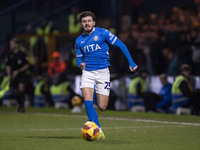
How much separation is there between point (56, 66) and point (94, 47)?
35.5 feet

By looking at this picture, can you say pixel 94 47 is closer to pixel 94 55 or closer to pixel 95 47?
→ pixel 95 47

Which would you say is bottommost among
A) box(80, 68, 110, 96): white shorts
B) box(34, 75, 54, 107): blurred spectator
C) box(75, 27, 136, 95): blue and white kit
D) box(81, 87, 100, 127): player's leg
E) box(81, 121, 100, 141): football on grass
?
box(34, 75, 54, 107): blurred spectator

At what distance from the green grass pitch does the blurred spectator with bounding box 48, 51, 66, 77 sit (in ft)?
20.2

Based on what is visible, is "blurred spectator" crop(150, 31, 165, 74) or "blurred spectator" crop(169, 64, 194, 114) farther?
"blurred spectator" crop(150, 31, 165, 74)

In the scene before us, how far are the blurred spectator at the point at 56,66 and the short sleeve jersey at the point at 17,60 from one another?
3697 mm

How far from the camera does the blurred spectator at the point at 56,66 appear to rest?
66.7ft

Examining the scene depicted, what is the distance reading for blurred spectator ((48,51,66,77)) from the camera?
66.7 ft

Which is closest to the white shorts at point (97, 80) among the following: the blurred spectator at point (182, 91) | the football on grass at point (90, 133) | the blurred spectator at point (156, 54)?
the football on grass at point (90, 133)

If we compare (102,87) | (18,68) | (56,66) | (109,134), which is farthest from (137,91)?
(102,87)

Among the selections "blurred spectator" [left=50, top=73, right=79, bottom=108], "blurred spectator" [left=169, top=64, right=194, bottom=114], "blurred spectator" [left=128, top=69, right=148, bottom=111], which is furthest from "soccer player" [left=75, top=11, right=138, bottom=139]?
"blurred spectator" [left=50, top=73, right=79, bottom=108]

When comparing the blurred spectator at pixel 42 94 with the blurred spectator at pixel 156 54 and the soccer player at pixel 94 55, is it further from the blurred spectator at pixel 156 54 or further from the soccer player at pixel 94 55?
the soccer player at pixel 94 55

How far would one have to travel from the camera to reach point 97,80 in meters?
9.80

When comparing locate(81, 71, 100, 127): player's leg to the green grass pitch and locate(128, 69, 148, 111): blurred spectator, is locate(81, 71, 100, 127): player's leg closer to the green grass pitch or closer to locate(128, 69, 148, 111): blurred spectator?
the green grass pitch

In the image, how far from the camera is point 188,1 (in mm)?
23375
